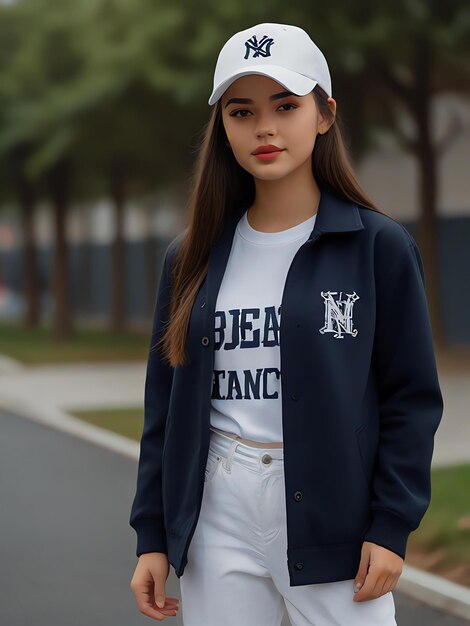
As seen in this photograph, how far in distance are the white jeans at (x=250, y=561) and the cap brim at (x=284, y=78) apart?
75 cm

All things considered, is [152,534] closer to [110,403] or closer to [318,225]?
[318,225]

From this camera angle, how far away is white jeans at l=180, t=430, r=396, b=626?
2479 mm

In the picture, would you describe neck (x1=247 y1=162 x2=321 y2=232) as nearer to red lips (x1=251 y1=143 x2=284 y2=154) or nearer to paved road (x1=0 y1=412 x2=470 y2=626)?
red lips (x1=251 y1=143 x2=284 y2=154)

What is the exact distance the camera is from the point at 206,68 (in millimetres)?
15938

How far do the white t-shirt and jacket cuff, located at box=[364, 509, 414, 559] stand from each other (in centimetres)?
26

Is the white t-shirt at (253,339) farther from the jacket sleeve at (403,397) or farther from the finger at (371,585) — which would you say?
the finger at (371,585)

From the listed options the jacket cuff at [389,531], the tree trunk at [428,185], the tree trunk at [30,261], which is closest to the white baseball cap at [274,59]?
the jacket cuff at [389,531]

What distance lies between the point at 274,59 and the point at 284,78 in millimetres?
56

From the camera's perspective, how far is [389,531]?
7.94ft

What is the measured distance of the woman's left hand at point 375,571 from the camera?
2.41 meters

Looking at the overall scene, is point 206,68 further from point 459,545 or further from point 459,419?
point 459,545

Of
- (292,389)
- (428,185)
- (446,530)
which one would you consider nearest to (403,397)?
(292,389)

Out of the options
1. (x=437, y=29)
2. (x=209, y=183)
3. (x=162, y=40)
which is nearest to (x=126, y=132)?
(x=162, y=40)

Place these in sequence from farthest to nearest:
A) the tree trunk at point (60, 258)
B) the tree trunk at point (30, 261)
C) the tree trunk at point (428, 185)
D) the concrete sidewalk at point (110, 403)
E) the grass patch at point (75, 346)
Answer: the tree trunk at point (30, 261)
the tree trunk at point (60, 258)
the grass patch at point (75, 346)
the tree trunk at point (428, 185)
the concrete sidewalk at point (110, 403)
